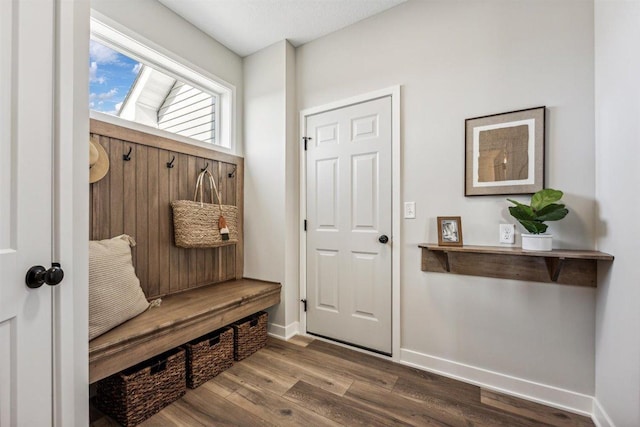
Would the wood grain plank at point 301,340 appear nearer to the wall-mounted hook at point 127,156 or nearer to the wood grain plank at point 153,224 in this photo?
the wood grain plank at point 153,224

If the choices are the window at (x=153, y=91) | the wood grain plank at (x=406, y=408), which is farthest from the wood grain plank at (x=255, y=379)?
the window at (x=153, y=91)

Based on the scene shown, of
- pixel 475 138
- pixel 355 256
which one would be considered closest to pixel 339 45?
pixel 475 138

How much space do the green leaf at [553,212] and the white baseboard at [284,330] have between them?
82.4 inches

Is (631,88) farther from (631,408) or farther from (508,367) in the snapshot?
(508,367)

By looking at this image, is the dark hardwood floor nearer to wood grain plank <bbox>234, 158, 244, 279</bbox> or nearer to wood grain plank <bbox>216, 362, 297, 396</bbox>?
wood grain plank <bbox>216, 362, 297, 396</bbox>

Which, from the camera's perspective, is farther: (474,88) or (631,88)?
(474,88)

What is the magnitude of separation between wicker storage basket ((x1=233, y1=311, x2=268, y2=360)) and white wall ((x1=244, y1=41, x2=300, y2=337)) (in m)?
0.23

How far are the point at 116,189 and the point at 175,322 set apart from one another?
3.19 feet

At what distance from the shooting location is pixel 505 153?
176 cm

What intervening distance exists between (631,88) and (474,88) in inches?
30.9

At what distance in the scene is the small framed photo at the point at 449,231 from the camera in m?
1.86

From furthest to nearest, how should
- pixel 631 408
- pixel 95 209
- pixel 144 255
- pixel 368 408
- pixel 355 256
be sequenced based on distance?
pixel 355 256 → pixel 144 255 → pixel 95 209 → pixel 368 408 → pixel 631 408

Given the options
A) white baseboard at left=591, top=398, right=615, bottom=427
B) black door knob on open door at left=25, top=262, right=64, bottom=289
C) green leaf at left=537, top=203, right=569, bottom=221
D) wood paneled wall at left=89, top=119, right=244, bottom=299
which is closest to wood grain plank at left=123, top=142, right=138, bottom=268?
wood paneled wall at left=89, top=119, right=244, bottom=299

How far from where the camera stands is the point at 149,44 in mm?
2045
